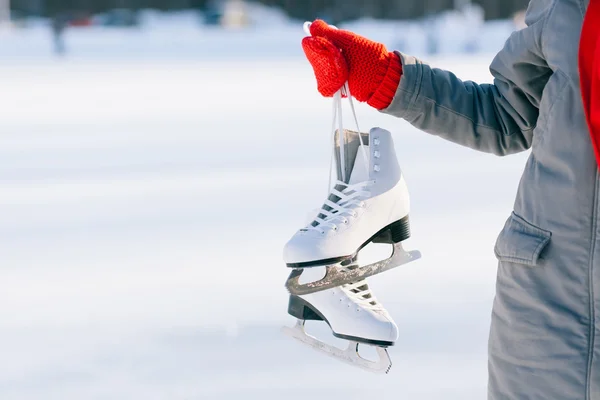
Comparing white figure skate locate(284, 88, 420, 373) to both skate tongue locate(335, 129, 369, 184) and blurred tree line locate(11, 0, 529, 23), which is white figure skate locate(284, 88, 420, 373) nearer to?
skate tongue locate(335, 129, 369, 184)

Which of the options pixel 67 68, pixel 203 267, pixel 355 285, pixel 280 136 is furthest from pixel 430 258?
pixel 67 68

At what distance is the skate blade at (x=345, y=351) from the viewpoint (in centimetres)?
112

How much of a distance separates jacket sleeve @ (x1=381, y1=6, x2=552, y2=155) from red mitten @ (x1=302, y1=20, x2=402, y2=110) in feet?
0.06

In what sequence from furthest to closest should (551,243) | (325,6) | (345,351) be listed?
(325,6) → (345,351) → (551,243)

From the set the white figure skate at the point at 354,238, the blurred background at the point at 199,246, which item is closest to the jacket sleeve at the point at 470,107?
the white figure skate at the point at 354,238

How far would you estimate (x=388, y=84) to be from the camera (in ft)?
3.81

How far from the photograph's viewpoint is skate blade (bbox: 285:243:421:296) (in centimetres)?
107

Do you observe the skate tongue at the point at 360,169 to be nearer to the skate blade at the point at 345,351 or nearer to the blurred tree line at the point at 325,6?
the skate blade at the point at 345,351

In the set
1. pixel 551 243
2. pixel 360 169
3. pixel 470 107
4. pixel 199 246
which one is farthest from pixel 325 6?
pixel 551 243

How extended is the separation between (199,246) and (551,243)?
1983 mm

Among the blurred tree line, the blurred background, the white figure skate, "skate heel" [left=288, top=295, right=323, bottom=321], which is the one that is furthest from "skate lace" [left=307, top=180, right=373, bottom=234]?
the blurred tree line

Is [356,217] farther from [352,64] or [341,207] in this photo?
[352,64]

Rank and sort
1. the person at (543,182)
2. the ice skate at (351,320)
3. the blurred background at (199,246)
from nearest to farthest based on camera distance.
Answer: the person at (543,182), the ice skate at (351,320), the blurred background at (199,246)

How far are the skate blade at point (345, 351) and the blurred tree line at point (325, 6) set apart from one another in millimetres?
15686
